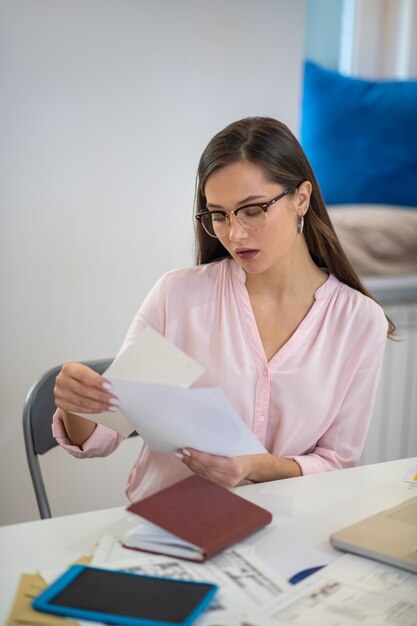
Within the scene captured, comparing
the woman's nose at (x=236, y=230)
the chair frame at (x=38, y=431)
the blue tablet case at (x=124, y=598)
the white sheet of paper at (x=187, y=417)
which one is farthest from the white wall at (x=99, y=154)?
the blue tablet case at (x=124, y=598)

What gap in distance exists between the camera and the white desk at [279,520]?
1024 mm

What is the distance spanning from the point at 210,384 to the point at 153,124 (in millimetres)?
849

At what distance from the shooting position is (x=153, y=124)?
209 cm

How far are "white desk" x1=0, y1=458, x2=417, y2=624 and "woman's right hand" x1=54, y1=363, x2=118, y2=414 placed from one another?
167 millimetres

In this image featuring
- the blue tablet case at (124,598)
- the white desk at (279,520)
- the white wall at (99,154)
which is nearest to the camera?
the blue tablet case at (124,598)

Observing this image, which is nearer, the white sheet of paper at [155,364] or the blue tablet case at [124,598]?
the blue tablet case at [124,598]

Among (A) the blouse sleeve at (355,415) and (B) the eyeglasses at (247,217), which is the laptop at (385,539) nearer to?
(A) the blouse sleeve at (355,415)

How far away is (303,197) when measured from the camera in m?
1.60

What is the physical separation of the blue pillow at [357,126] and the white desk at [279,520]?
5.23 feet

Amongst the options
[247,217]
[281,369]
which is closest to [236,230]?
[247,217]

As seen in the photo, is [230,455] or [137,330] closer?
[230,455]

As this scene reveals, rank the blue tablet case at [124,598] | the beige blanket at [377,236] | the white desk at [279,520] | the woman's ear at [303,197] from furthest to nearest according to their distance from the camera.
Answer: the beige blanket at [377,236], the woman's ear at [303,197], the white desk at [279,520], the blue tablet case at [124,598]

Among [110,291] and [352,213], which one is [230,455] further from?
[352,213]

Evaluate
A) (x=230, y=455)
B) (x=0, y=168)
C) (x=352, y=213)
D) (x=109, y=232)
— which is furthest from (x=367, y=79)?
(x=230, y=455)
